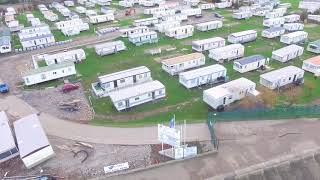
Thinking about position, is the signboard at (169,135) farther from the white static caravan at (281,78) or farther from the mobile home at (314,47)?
the mobile home at (314,47)

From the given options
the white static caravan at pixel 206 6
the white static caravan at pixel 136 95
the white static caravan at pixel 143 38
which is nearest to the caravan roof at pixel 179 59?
the white static caravan at pixel 136 95

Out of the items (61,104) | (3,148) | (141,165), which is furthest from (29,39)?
(141,165)

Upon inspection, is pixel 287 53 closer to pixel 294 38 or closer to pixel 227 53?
pixel 294 38

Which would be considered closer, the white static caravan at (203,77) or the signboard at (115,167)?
the signboard at (115,167)

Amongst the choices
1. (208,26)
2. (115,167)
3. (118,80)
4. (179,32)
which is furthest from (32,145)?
(208,26)

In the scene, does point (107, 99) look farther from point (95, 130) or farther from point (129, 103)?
point (95, 130)

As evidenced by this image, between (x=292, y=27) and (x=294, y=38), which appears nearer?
(x=294, y=38)
